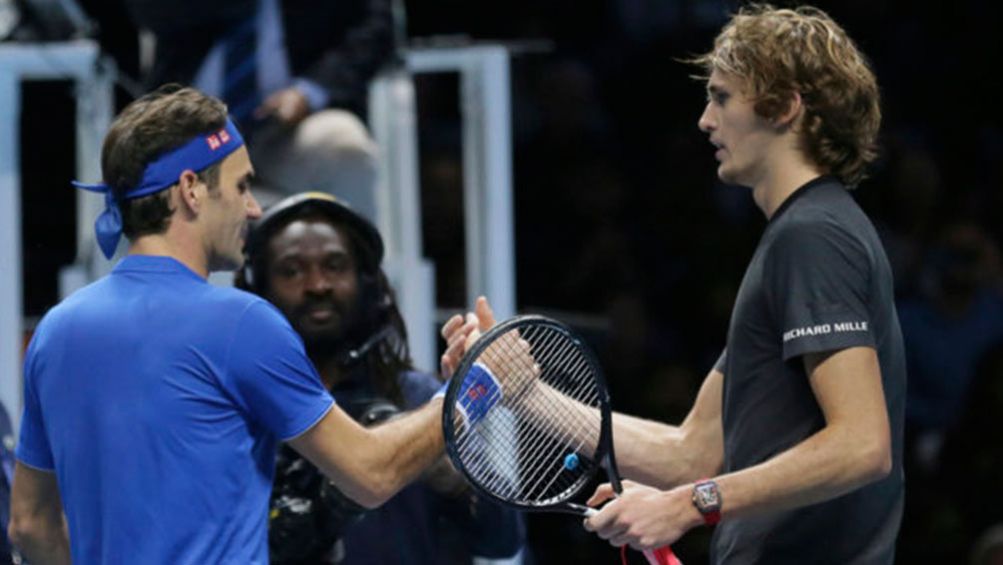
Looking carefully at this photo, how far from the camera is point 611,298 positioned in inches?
295

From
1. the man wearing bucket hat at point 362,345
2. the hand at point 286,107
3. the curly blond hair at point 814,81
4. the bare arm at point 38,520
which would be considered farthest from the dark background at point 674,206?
the curly blond hair at point 814,81

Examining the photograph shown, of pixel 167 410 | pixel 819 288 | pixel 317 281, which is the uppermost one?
pixel 819 288

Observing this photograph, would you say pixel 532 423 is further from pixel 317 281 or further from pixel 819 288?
pixel 317 281

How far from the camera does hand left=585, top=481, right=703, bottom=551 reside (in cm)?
321

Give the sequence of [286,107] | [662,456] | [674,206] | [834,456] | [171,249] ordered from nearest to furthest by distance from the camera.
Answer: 1. [834,456]
2. [171,249]
3. [662,456]
4. [286,107]
5. [674,206]

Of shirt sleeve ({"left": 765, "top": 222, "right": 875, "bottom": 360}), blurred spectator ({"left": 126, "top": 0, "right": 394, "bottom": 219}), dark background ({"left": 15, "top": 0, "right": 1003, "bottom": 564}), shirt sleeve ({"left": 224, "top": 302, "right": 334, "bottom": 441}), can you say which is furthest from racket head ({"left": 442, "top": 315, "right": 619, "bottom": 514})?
dark background ({"left": 15, "top": 0, "right": 1003, "bottom": 564})

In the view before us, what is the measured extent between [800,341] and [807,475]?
0.21 m

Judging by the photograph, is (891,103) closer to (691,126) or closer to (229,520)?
(691,126)

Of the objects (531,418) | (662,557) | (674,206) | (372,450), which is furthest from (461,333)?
(674,206)

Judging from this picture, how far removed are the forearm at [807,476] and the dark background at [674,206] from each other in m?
3.03

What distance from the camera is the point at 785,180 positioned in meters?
3.47

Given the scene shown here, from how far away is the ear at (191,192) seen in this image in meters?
3.35

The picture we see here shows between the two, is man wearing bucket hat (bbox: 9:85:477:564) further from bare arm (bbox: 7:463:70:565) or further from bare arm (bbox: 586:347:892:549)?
bare arm (bbox: 586:347:892:549)

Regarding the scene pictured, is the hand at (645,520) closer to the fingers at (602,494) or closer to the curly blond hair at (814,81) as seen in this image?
the fingers at (602,494)
